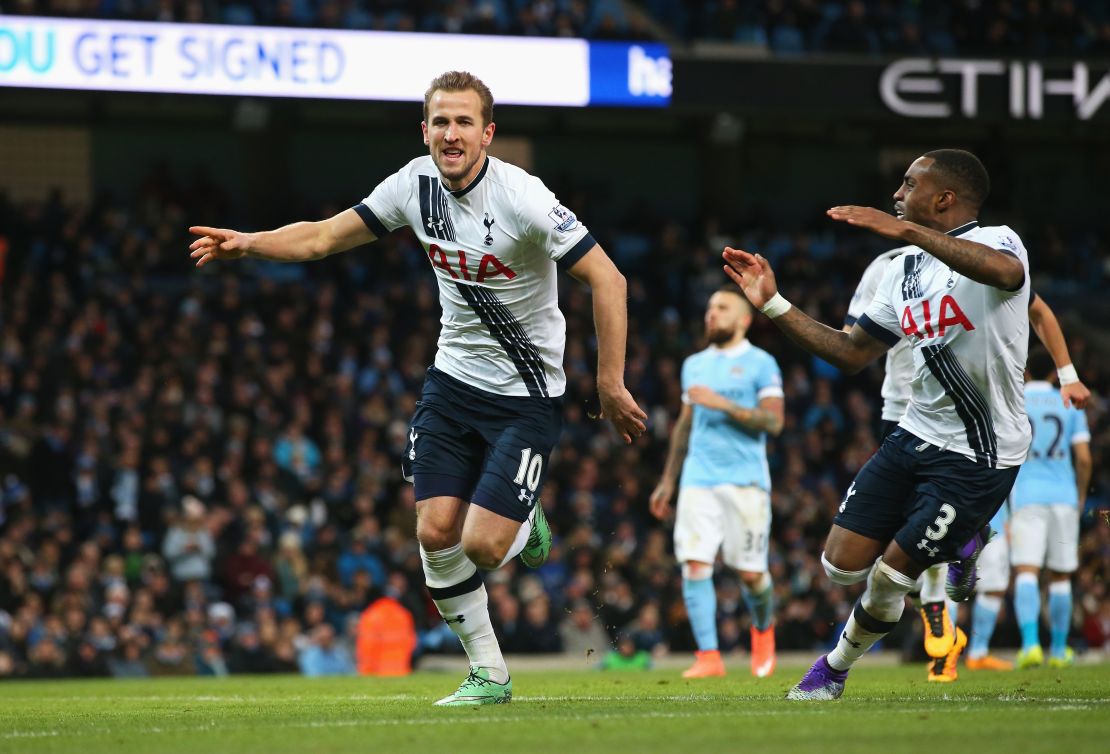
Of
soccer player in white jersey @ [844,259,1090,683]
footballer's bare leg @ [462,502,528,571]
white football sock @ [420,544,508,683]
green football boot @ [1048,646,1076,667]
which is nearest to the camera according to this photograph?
footballer's bare leg @ [462,502,528,571]

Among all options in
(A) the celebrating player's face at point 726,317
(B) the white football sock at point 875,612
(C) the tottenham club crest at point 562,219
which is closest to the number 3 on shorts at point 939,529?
(B) the white football sock at point 875,612

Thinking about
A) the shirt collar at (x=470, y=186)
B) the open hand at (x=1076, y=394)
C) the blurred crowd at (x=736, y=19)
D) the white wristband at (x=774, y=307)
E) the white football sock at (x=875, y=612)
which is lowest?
the white football sock at (x=875, y=612)

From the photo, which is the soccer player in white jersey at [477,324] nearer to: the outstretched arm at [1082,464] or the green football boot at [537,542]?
the green football boot at [537,542]

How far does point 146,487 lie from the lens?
1819cm

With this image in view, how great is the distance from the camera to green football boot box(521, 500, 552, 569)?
7.96 meters

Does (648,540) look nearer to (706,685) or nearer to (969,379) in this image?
(706,685)

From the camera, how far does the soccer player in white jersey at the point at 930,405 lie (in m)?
7.39

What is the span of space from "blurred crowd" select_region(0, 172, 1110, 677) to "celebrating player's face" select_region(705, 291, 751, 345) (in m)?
4.45

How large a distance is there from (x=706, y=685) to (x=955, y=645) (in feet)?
5.19

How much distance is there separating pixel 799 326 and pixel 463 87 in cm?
192

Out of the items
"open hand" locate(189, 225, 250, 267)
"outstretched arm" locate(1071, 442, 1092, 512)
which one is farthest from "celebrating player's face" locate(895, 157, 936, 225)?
"outstretched arm" locate(1071, 442, 1092, 512)

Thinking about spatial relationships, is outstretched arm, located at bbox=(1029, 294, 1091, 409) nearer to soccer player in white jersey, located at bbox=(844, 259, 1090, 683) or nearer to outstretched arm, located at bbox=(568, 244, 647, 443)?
soccer player in white jersey, located at bbox=(844, 259, 1090, 683)

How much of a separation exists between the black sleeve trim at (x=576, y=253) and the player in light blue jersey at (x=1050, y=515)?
645 cm

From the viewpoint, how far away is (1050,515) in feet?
42.5
